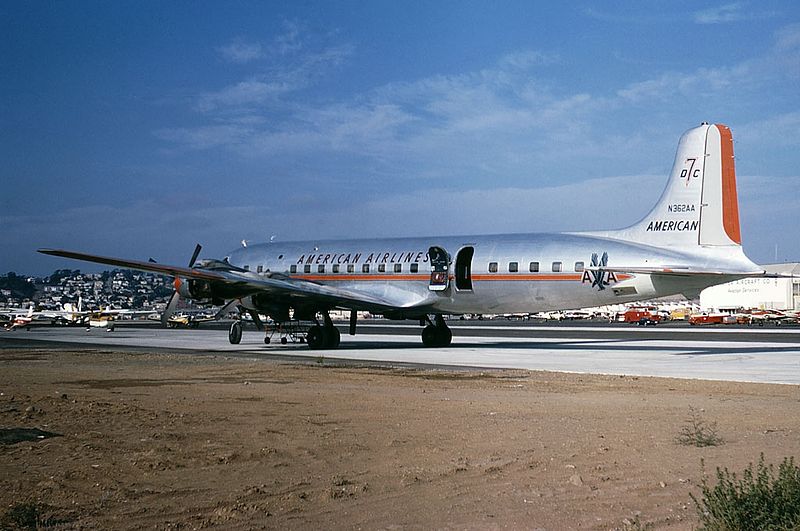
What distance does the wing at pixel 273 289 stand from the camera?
30.6 metres

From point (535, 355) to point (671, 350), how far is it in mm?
6044

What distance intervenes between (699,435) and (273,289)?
73.7ft

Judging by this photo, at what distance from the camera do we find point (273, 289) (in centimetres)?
3155

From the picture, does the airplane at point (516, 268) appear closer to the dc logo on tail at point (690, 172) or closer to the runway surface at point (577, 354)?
the dc logo on tail at point (690, 172)

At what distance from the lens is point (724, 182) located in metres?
28.0

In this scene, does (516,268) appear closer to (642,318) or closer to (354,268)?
(354,268)

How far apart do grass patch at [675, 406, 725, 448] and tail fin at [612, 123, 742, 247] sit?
16.6 meters

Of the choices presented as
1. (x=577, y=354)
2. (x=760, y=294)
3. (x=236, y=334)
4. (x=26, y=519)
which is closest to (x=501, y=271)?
(x=577, y=354)

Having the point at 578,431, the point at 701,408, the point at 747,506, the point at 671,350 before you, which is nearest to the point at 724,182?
the point at 671,350

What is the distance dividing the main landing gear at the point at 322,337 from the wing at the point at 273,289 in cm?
111

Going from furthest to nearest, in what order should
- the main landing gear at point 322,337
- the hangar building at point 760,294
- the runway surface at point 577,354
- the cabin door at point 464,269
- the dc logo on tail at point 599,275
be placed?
the hangar building at point 760,294 < the main landing gear at point 322,337 < the cabin door at point 464,269 < the dc logo on tail at point 599,275 < the runway surface at point 577,354

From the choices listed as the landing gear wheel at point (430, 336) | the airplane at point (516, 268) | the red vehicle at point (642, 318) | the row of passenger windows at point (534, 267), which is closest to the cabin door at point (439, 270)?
the airplane at point (516, 268)

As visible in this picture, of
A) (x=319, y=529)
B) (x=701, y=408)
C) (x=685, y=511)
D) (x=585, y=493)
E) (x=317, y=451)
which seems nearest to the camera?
(x=319, y=529)

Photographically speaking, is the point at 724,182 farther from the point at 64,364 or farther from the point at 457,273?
the point at 64,364
